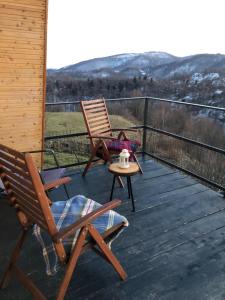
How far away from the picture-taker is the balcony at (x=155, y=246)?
85.1 inches

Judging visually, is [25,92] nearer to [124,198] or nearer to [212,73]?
[124,198]

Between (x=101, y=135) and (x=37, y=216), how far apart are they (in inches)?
92.9

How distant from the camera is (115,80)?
10.8m

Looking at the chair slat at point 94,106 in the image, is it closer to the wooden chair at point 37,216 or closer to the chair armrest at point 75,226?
the wooden chair at point 37,216

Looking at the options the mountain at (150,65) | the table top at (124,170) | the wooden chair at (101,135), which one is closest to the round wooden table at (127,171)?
the table top at (124,170)

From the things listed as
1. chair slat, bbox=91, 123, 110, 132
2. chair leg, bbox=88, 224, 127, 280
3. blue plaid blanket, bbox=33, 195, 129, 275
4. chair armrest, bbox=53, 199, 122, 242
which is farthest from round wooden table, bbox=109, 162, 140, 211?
chair armrest, bbox=53, 199, 122, 242

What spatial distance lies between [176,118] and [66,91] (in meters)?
2.70

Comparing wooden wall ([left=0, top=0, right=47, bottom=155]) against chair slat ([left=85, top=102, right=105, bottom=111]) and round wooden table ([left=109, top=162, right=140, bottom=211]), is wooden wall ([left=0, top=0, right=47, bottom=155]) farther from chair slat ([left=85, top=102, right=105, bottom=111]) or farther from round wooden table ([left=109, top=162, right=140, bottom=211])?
round wooden table ([left=109, top=162, right=140, bottom=211])

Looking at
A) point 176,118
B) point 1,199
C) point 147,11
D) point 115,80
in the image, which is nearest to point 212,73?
point 115,80

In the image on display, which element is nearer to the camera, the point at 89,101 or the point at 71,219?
the point at 71,219

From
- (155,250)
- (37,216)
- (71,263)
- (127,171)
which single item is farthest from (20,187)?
(127,171)

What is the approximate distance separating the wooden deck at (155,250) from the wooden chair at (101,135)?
0.40 m

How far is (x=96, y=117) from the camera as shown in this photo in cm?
431

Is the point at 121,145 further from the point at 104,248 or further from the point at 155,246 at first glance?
the point at 104,248
